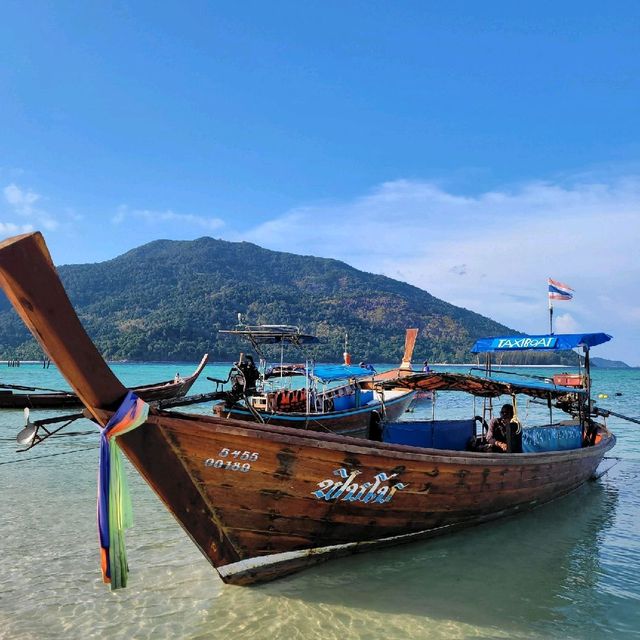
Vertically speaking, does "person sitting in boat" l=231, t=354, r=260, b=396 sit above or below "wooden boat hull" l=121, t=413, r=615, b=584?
above

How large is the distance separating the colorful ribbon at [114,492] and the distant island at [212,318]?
105 m

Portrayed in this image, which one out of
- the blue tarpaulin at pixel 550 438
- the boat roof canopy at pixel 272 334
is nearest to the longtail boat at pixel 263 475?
the blue tarpaulin at pixel 550 438

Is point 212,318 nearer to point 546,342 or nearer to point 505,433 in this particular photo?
point 546,342

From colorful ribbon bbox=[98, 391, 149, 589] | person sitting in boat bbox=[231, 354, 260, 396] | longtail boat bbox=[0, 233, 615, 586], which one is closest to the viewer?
longtail boat bbox=[0, 233, 615, 586]

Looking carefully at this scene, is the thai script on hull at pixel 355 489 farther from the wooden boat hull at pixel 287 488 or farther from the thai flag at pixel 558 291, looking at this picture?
the thai flag at pixel 558 291

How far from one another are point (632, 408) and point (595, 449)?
26857 mm

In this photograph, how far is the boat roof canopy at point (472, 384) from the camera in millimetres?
9188

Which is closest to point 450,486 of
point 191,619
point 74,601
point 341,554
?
point 341,554

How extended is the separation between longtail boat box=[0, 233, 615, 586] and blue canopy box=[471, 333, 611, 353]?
435 centimetres

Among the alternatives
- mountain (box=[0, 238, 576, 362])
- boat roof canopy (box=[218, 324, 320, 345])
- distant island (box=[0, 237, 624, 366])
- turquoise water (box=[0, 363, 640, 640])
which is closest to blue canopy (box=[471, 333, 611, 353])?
turquoise water (box=[0, 363, 640, 640])

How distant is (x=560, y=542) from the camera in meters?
8.41

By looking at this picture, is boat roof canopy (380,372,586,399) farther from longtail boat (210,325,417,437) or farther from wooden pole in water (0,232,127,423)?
wooden pole in water (0,232,127,423)

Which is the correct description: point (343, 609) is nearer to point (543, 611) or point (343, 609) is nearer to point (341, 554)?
point (341, 554)

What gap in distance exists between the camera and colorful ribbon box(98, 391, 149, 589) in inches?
198
